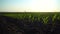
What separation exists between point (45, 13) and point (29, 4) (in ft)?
0.73

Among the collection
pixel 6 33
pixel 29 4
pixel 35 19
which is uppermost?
pixel 29 4

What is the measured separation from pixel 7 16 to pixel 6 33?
→ 0.68 ft

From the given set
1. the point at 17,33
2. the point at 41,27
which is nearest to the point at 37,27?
the point at 41,27

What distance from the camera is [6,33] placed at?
129cm

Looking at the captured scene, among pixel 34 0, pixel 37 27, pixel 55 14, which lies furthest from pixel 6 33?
pixel 55 14

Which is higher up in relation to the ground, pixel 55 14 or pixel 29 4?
pixel 29 4

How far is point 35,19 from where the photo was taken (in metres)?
1.26

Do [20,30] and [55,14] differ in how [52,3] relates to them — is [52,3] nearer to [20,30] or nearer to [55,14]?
[55,14]

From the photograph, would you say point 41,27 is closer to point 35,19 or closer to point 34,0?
point 35,19

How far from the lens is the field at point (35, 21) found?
48.5 inches

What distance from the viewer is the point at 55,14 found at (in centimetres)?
124

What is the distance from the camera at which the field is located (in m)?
A: 1.23

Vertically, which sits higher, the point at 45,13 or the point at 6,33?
the point at 45,13

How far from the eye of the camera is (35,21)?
4.11 ft
